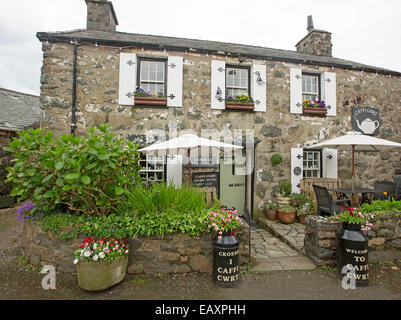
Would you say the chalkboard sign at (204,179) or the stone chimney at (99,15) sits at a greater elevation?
the stone chimney at (99,15)

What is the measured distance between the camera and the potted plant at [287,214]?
578cm

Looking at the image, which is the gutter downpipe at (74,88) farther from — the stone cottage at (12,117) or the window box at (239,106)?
the window box at (239,106)

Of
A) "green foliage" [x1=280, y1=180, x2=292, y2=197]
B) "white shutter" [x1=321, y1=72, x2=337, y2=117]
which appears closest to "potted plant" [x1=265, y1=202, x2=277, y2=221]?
"green foliage" [x1=280, y1=180, x2=292, y2=197]

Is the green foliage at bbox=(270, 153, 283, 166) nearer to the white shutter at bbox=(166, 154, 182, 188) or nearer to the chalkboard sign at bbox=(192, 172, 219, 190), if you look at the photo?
the chalkboard sign at bbox=(192, 172, 219, 190)

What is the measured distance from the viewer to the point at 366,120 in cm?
719

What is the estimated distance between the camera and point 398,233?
12.4 ft

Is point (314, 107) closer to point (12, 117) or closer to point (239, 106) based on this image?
point (239, 106)

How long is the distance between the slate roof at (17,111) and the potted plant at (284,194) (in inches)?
388

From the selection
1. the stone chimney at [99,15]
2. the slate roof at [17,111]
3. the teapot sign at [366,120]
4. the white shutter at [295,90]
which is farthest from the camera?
the slate roof at [17,111]

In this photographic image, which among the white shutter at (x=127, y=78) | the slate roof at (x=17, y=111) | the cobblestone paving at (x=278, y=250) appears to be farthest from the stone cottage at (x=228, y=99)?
the slate roof at (x=17, y=111)

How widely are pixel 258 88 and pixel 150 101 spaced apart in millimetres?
3385
